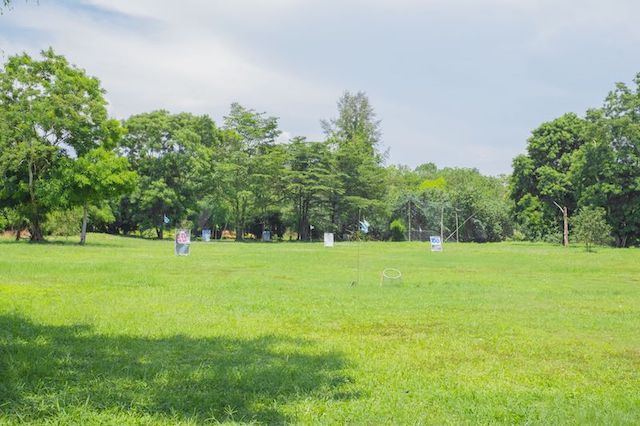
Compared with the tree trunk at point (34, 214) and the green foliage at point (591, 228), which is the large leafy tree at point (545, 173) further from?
the tree trunk at point (34, 214)

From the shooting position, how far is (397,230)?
71.1 metres

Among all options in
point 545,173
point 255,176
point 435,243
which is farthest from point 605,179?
point 255,176

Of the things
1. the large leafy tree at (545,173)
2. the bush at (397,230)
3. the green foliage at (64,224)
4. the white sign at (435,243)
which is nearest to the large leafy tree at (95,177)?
the green foliage at (64,224)

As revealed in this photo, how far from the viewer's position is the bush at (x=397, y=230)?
70.8 metres

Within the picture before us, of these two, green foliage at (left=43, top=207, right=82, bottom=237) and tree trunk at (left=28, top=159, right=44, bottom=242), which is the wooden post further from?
tree trunk at (left=28, top=159, right=44, bottom=242)

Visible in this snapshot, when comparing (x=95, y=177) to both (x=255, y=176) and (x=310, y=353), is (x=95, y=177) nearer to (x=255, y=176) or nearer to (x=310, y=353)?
(x=255, y=176)

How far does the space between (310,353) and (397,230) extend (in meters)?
63.7

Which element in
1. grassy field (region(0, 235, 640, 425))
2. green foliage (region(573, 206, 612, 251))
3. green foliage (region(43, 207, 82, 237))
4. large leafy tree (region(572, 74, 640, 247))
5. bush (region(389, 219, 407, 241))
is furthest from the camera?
bush (region(389, 219, 407, 241))

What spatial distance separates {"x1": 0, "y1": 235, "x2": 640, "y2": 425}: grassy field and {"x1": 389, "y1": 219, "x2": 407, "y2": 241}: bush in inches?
2121

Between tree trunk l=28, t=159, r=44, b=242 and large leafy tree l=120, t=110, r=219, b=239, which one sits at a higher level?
large leafy tree l=120, t=110, r=219, b=239

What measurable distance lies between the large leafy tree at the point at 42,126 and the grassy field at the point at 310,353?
21.7m

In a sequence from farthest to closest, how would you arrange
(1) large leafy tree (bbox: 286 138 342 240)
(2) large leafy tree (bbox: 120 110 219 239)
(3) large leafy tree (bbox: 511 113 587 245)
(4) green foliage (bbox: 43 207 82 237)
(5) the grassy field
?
(1) large leafy tree (bbox: 286 138 342 240), (3) large leafy tree (bbox: 511 113 587 245), (2) large leafy tree (bbox: 120 110 219 239), (4) green foliage (bbox: 43 207 82 237), (5) the grassy field

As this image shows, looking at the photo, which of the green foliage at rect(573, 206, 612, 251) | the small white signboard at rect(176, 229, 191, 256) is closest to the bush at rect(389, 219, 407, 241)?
the green foliage at rect(573, 206, 612, 251)

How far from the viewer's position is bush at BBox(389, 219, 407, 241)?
70812 millimetres
